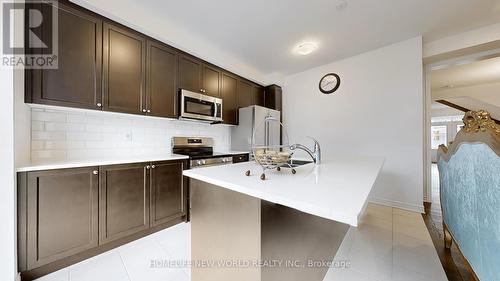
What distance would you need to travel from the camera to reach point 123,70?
6.36 ft

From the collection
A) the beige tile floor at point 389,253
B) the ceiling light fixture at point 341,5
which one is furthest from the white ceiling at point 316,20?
the beige tile floor at point 389,253

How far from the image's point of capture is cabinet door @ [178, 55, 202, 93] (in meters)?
2.47

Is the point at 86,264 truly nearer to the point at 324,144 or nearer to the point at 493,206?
the point at 493,206

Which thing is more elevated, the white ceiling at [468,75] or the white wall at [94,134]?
the white ceiling at [468,75]

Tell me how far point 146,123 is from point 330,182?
2.39 metres

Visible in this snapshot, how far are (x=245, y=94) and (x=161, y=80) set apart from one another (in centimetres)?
165

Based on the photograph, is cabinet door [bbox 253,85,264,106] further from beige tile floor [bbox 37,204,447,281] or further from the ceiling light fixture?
beige tile floor [bbox 37,204,447,281]

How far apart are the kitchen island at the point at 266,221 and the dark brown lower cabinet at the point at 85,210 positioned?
3.31 feet

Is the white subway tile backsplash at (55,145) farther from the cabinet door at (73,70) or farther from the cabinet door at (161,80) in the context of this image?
the cabinet door at (161,80)

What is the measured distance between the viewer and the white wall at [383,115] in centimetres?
265

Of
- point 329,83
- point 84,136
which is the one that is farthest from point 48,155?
point 329,83

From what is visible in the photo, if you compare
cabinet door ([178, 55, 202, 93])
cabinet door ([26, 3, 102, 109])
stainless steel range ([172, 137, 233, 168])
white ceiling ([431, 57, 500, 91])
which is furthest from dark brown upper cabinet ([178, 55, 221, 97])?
white ceiling ([431, 57, 500, 91])

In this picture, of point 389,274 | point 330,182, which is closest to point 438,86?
point 389,274

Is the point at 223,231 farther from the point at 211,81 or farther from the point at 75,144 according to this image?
the point at 211,81
